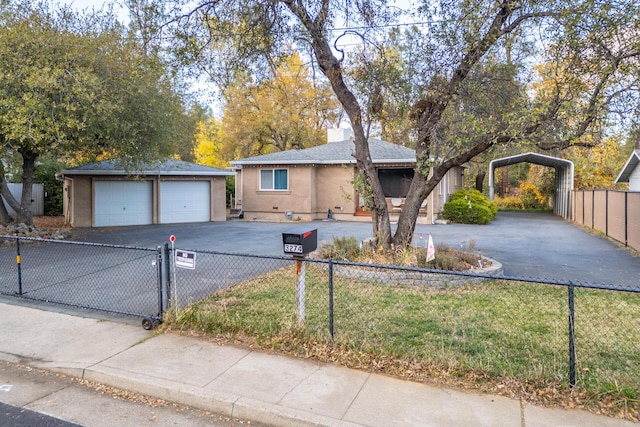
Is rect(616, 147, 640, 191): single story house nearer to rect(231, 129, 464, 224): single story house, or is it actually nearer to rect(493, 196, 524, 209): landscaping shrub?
rect(231, 129, 464, 224): single story house

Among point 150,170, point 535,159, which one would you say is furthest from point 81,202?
point 535,159

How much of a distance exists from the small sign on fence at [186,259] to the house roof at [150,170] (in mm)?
11202

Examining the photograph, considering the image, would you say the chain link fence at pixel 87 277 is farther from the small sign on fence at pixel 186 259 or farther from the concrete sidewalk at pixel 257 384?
the concrete sidewalk at pixel 257 384

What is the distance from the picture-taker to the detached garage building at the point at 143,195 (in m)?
19.1

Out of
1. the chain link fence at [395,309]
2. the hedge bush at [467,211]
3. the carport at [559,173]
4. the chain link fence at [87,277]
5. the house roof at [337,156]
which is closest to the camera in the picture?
the chain link fence at [395,309]

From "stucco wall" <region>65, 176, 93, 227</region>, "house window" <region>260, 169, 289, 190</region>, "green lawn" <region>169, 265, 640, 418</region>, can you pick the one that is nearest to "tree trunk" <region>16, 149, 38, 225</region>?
"stucco wall" <region>65, 176, 93, 227</region>

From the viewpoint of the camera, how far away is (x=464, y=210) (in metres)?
19.6

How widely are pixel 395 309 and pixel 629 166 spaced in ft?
64.0

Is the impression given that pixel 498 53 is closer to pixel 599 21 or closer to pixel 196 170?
pixel 599 21

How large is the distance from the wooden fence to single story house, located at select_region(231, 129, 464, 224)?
6164 mm

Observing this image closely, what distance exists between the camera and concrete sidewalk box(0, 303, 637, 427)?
3.56m

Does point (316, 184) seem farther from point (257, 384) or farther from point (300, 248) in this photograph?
point (257, 384)

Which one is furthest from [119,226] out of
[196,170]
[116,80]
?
[116,80]

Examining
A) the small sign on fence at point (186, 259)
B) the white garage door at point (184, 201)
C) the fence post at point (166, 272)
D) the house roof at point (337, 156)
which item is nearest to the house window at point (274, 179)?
the house roof at point (337, 156)
